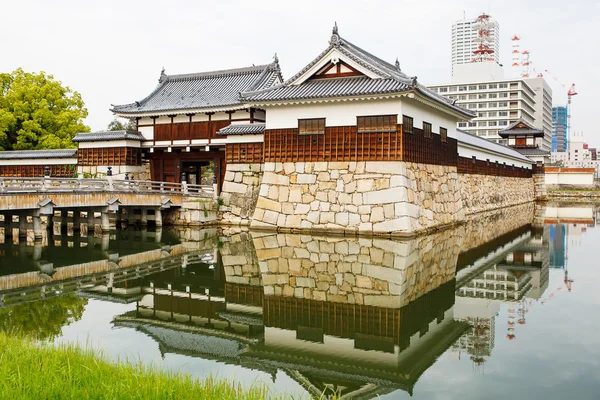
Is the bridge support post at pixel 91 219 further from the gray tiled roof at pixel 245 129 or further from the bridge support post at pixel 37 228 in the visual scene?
the gray tiled roof at pixel 245 129

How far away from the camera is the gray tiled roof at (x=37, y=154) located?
32406mm

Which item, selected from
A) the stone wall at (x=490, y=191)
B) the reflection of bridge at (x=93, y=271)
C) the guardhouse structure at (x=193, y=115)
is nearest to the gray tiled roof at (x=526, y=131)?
the stone wall at (x=490, y=191)

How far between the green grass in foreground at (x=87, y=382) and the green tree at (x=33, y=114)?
3507cm

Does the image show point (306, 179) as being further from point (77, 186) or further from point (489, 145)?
point (489, 145)

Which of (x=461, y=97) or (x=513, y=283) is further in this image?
(x=461, y=97)

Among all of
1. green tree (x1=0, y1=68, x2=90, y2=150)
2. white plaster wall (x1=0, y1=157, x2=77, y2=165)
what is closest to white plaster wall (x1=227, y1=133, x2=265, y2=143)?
white plaster wall (x1=0, y1=157, x2=77, y2=165)

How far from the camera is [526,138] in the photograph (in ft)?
178

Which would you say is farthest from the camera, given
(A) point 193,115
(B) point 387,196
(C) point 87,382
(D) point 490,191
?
(D) point 490,191

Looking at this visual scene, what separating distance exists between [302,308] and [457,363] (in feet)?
11.1

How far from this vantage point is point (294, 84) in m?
22.7

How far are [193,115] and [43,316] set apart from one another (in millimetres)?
21272

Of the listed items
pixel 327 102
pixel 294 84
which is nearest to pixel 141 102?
pixel 294 84

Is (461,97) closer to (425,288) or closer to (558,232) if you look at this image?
(558,232)

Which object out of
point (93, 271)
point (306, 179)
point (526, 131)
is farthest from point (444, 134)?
point (526, 131)
